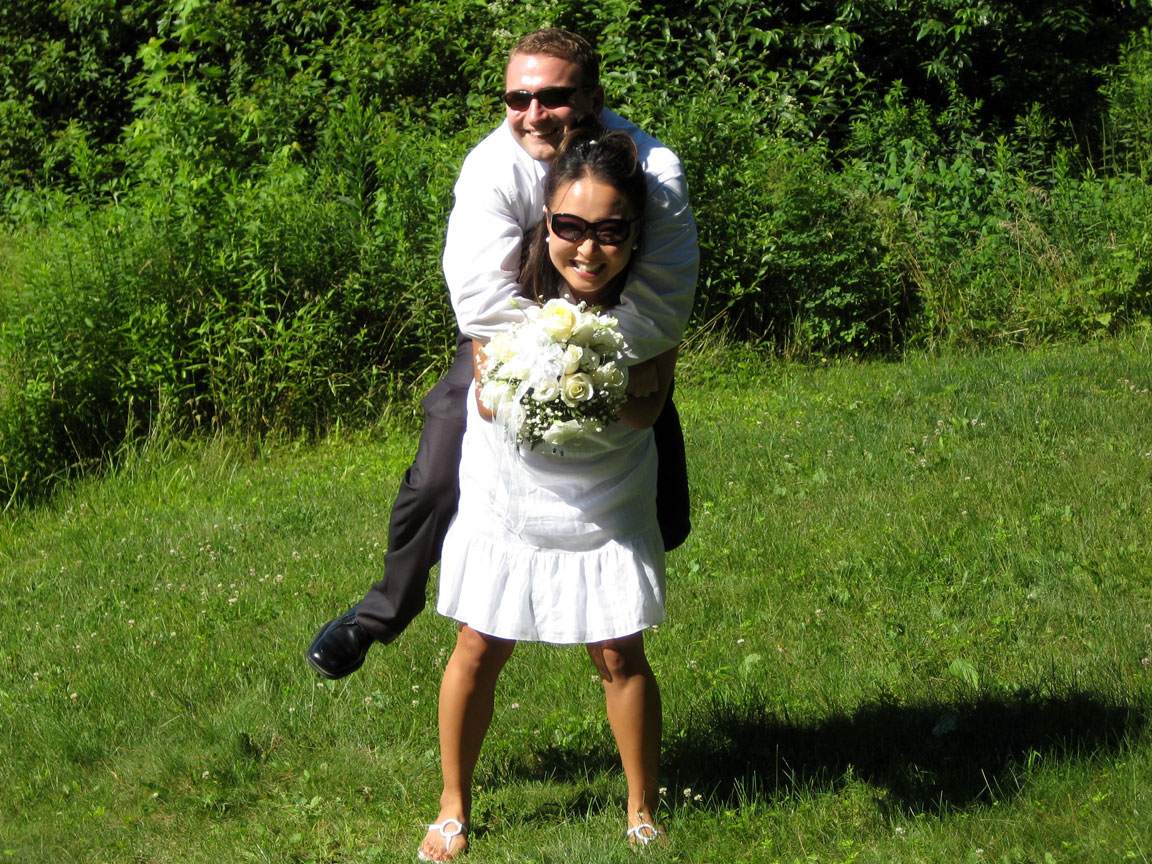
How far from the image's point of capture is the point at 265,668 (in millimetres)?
4902

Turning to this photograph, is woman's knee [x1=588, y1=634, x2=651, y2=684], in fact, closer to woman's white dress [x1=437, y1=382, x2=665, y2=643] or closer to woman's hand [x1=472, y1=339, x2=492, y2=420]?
woman's white dress [x1=437, y1=382, x2=665, y2=643]

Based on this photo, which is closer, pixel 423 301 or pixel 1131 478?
pixel 1131 478

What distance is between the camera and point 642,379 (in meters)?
3.13

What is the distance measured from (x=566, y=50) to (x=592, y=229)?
66 cm

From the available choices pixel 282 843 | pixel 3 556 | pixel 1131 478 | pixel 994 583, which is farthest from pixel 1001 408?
pixel 3 556

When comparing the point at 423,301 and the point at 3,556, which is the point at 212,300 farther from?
the point at 3,556

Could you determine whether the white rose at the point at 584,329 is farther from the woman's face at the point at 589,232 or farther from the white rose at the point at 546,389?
the woman's face at the point at 589,232

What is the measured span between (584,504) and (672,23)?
918 centimetres

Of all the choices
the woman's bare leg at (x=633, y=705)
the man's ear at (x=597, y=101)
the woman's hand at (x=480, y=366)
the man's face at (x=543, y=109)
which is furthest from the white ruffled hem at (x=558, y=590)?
the man's ear at (x=597, y=101)

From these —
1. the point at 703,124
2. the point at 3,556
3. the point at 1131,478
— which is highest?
the point at 703,124

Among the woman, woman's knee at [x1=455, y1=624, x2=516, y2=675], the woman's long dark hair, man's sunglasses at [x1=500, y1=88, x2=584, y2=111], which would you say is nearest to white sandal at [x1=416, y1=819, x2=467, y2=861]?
the woman

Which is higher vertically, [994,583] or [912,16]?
[912,16]

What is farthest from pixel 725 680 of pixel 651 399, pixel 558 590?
pixel 651 399

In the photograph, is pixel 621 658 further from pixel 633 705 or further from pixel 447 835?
pixel 447 835
